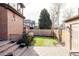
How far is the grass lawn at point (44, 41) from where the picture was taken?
2139mm

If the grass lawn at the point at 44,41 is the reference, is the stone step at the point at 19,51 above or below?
below

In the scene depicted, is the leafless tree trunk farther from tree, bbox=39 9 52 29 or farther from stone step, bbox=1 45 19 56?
stone step, bbox=1 45 19 56

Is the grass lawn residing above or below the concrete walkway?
above

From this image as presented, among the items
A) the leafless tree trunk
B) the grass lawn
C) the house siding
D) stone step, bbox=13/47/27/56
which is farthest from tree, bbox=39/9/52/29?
stone step, bbox=13/47/27/56

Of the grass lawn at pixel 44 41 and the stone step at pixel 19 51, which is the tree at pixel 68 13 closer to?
the grass lawn at pixel 44 41

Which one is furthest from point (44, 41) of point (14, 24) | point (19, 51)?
point (14, 24)

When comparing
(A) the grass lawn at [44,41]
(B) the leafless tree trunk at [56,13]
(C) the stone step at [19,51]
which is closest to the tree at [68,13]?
(B) the leafless tree trunk at [56,13]

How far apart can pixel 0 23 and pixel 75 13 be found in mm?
1113

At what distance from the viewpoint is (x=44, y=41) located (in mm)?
2150

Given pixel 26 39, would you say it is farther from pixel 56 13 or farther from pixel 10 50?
pixel 56 13

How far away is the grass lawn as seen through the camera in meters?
2.14

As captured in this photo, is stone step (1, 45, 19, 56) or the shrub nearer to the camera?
stone step (1, 45, 19, 56)

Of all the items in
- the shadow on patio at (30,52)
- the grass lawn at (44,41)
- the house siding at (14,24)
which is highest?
the house siding at (14,24)

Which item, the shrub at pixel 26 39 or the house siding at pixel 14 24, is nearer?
the house siding at pixel 14 24
